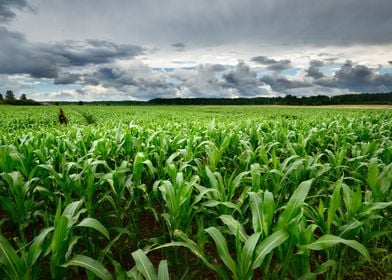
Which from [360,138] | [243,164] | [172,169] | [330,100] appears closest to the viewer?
[172,169]

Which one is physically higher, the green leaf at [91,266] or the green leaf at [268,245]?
the green leaf at [268,245]

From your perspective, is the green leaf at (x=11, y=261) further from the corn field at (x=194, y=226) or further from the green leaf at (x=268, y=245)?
the green leaf at (x=268, y=245)

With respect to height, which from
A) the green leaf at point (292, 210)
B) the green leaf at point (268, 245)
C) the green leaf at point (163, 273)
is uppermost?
the green leaf at point (292, 210)

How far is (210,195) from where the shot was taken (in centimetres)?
278

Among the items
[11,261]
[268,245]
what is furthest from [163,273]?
[11,261]

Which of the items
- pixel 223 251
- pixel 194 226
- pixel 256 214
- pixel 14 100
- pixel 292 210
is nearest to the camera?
pixel 223 251

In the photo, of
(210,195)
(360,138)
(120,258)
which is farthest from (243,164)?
(360,138)

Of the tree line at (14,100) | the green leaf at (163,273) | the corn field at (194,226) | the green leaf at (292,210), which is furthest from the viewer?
the tree line at (14,100)

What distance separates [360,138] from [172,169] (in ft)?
18.8

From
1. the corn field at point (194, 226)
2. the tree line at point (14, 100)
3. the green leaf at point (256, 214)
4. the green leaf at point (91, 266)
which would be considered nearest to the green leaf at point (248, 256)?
the corn field at point (194, 226)

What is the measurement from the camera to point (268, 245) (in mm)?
1768

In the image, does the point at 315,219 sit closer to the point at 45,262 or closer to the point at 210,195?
the point at 210,195

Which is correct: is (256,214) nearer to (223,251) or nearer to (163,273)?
(223,251)

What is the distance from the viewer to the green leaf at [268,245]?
175cm
